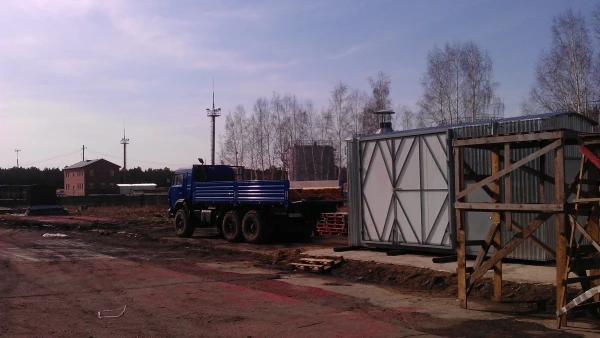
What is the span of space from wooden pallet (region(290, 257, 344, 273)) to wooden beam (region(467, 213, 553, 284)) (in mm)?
5443

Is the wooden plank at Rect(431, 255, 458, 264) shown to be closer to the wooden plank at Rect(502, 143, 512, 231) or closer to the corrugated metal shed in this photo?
the corrugated metal shed

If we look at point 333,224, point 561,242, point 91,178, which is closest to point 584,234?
point 561,242

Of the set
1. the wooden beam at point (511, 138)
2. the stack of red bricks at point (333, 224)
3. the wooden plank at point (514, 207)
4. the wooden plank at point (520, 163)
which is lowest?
the stack of red bricks at point (333, 224)

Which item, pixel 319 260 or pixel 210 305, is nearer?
pixel 210 305

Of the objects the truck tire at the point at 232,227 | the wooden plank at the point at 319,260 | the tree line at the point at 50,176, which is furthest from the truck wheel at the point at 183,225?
the tree line at the point at 50,176

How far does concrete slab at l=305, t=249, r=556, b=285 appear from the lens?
11883 millimetres

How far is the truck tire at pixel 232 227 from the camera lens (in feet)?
77.5

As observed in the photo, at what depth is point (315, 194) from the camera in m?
22.5

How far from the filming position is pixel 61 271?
1573 cm

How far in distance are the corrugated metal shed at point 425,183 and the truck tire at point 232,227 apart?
684cm

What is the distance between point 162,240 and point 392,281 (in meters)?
14.3

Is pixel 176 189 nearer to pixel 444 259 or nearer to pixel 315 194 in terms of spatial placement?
pixel 315 194

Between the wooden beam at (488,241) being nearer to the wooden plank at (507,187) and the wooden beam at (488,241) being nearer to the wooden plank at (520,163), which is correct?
the wooden plank at (507,187)

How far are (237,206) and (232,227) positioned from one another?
3.18 feet
